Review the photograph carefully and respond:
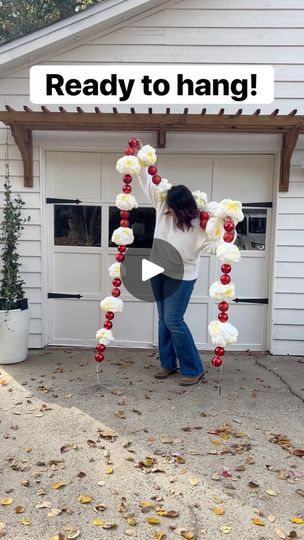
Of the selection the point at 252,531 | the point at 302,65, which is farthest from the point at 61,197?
the point at 252,531

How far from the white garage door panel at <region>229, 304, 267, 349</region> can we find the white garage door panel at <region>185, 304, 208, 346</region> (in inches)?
11.3

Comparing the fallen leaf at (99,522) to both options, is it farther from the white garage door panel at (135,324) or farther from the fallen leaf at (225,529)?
the white garage door panel at (135,324)

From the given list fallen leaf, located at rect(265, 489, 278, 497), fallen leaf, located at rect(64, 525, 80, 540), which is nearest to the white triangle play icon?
fallen leaf, located at rect(265, 489, 278, 497)

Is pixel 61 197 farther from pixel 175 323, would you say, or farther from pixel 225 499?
pixel 225 499

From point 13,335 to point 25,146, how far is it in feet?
6.10

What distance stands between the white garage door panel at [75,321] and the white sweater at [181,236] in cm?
148

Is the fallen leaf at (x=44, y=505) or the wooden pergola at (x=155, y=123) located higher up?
the wooden pergola at (x=155, y=123)

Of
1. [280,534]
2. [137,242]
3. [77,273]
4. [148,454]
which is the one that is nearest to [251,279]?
[137,242]

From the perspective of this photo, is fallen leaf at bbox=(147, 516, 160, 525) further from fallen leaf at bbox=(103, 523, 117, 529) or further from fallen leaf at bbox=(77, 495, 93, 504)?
fallen leaf at bbox=(77, 495, 93, 504)

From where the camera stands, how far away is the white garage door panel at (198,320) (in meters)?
4.87

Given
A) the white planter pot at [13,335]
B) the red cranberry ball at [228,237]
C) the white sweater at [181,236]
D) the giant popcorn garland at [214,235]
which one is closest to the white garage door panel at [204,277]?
the white sweater at [181,236]

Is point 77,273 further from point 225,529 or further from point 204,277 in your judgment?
point 225,529

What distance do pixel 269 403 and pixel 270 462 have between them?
2.86ft

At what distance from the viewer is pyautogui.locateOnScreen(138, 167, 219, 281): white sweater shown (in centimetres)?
367
